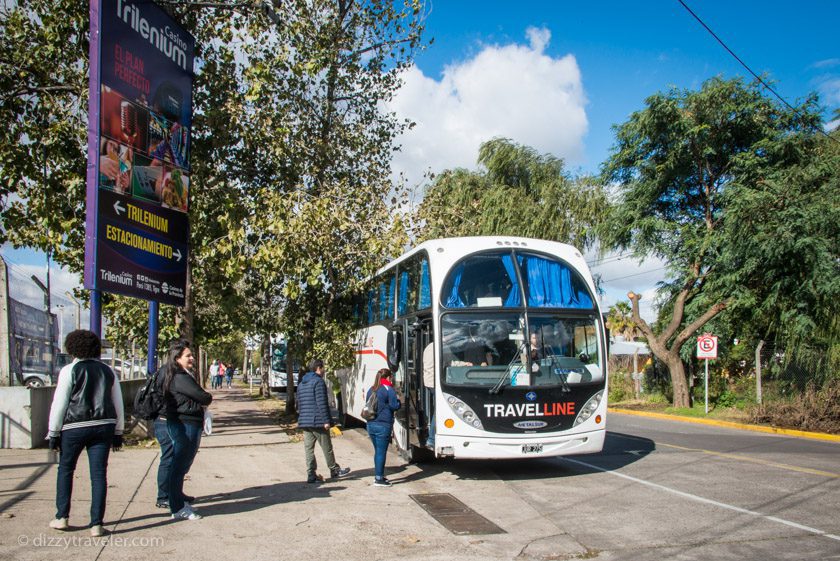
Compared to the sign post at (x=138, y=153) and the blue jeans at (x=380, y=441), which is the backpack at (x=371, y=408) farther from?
the sign post at (x=138, y=153)

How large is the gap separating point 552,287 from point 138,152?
7.04 m

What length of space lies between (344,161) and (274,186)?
2.55 metres

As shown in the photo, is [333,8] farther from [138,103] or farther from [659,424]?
[659,424]

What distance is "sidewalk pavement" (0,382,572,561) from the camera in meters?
6.45

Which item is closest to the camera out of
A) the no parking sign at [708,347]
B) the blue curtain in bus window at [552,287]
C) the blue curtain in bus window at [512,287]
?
the blue curtain in bus window at [512,287]

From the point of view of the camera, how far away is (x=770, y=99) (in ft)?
79.9

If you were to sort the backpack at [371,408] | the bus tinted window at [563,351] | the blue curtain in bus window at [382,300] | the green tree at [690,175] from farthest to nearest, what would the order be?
1. the green tree at [690,175]
2. the blue curtain in bus window at [382,300]
3. the bus tinted window at [563,351]
4. the backpack at [371,408]

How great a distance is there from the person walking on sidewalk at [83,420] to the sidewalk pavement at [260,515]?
0.35 m

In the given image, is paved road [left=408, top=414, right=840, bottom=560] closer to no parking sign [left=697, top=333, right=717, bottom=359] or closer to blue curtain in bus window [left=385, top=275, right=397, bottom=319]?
blue curtain in bus window [left=385, top=275, right=397, bottom=319]

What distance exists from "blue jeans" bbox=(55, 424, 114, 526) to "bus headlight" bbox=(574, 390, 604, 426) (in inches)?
251

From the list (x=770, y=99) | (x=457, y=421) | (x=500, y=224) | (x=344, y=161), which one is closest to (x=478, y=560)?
(x=457, y=421)

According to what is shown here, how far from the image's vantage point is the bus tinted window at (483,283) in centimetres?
1066

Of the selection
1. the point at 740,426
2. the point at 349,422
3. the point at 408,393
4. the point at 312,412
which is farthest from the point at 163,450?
the point at 740,426

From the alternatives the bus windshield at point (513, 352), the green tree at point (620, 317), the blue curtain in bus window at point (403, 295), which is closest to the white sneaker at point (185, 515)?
the bus windshield at point (513, 352)
